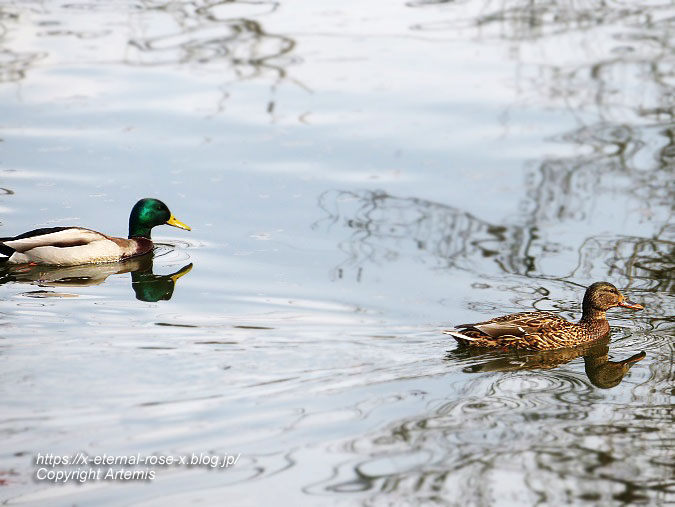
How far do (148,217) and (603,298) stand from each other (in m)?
4.35

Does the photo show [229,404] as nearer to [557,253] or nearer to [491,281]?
[491,281]

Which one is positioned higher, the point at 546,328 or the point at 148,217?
Result: the point at 148,217

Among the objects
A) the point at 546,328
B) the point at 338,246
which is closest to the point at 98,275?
the point at 338,246

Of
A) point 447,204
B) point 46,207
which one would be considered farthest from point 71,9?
point 447,204

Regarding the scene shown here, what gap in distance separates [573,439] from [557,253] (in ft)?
12.4

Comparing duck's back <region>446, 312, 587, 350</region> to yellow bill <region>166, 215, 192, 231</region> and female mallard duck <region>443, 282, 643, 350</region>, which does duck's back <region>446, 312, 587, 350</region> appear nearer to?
female mallard duck <region>443, 282, 643, 350</region>

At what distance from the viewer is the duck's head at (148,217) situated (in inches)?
416

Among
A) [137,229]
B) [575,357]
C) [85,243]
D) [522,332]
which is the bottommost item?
[575,357]

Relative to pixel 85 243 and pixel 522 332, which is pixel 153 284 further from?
pixel 522 332

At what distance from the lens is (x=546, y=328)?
315 inches

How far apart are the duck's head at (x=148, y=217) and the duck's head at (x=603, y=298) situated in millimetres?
3873

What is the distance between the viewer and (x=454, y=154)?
469 inches

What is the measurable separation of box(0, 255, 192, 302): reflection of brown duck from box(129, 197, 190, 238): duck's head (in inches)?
11.1

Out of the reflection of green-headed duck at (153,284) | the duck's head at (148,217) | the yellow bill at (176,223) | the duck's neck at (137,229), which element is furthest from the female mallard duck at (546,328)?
the duck's neck at (137,229)
